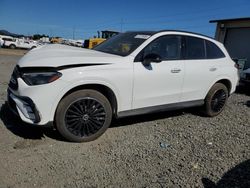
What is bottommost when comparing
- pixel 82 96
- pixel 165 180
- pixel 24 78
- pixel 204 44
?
pixel 165 180

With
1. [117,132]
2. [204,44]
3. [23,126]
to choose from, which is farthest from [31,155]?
[204,44]

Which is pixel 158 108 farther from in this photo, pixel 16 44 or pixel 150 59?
pixel 16 44

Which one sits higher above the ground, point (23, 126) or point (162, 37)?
point (162, 37)

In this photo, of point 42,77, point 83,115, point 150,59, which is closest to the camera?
point 42,77

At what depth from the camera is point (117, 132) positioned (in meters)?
4.36

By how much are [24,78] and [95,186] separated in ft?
5.76

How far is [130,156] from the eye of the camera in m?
Answer: 3.57

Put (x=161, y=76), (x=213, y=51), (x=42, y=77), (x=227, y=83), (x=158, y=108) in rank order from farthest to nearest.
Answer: (x=227, y=83) → (x=213, y=51) → (x=158, y=108) → (x=161, y=76) → (x=42, y=77)

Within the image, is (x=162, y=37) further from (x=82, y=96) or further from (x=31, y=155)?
(x=31, y=155)

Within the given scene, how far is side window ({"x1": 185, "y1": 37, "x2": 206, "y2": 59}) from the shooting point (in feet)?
15.8

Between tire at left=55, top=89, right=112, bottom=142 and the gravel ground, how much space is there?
16cm

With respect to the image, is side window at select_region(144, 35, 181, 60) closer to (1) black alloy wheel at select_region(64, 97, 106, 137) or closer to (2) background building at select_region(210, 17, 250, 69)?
(1) black alloy wheel at select_region(64, 97, 106, 137)

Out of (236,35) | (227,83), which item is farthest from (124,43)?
(236,35)

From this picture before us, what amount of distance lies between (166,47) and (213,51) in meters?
1.36
